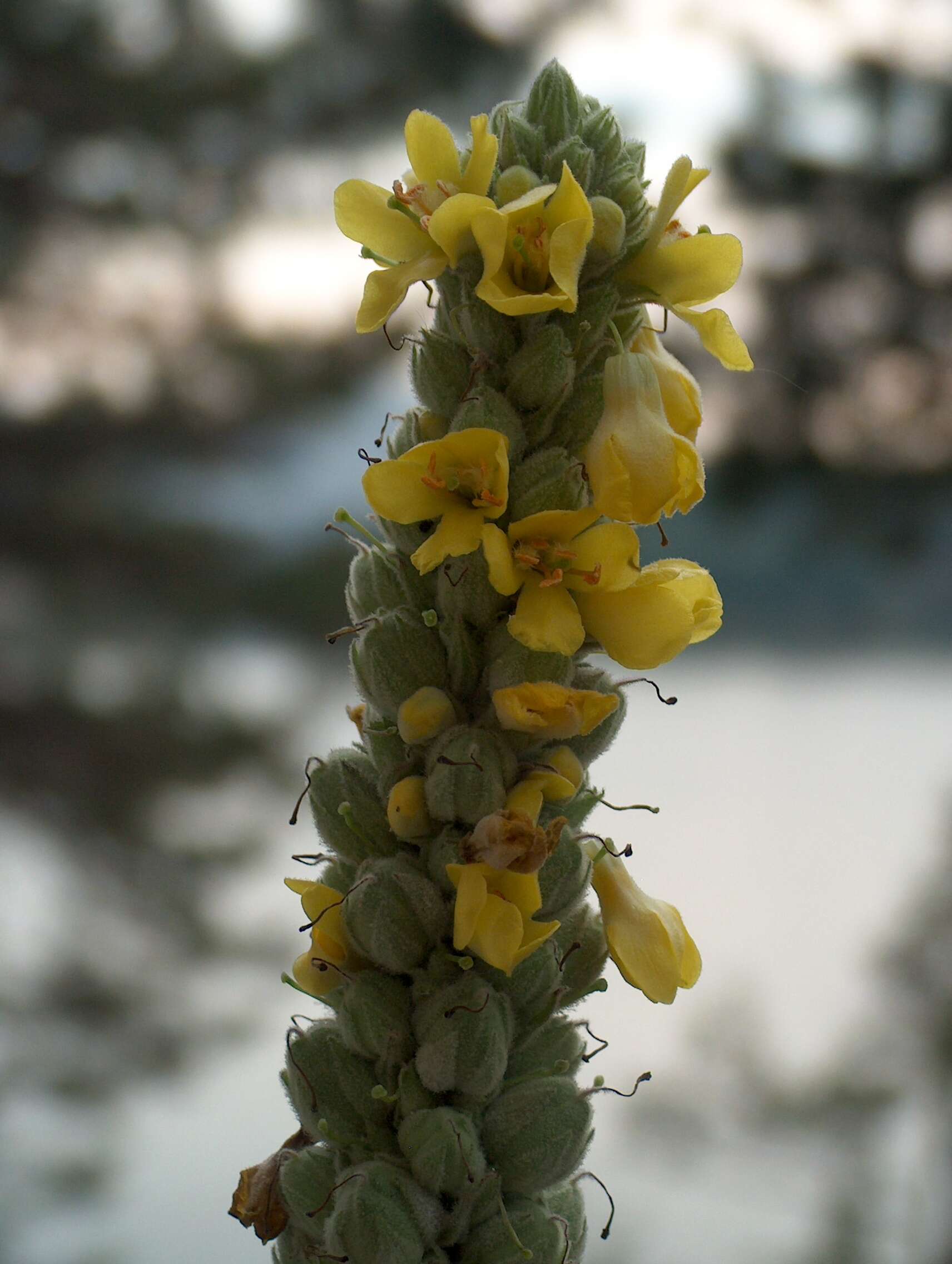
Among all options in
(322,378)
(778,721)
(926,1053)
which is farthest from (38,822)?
(926,1053)

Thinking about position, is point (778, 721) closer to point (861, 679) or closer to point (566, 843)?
point (861, 679)

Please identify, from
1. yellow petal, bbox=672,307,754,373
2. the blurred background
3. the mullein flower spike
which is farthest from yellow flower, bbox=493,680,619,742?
the blurred background

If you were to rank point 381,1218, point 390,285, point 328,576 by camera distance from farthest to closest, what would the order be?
1. point 328,576
2. point 390,285
3. point 381,1218

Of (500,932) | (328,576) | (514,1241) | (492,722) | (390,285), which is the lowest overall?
(514,1241)

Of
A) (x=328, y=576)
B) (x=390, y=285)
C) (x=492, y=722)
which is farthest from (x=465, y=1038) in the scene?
(x=328, y=576)

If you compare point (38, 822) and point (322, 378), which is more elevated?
point (322, 378)

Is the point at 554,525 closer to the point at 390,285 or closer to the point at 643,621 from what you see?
the point at 643,621

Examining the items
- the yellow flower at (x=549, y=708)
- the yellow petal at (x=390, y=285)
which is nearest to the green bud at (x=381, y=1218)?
the yellow flower at (x=549, y=708)
